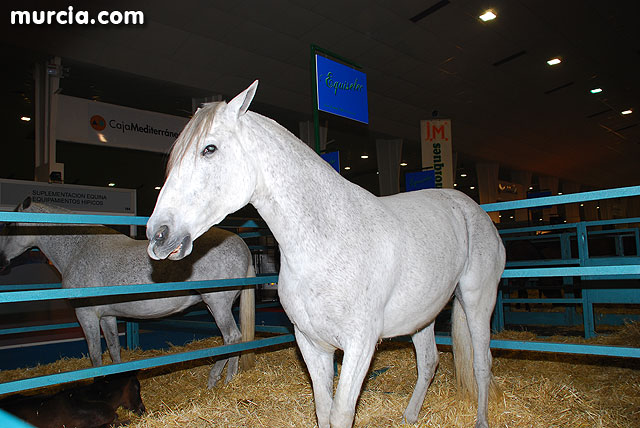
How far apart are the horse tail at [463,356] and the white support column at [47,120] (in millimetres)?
7167

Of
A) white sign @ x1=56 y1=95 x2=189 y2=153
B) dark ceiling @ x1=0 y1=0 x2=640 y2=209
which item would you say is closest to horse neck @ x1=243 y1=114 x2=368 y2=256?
dark ceiling @ x1=0 y1=0 x2=640 y2=209

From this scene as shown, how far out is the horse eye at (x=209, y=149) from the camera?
172cm

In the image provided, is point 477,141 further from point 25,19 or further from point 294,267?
point 294,267

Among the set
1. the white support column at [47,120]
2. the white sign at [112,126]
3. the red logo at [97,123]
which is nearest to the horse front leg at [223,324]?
the white sign at [112,126]

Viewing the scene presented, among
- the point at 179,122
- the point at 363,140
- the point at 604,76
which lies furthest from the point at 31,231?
the point at 604,76

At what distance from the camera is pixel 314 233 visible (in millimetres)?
1819

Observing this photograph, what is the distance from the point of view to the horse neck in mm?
1822

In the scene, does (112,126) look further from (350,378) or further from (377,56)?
(350,378)

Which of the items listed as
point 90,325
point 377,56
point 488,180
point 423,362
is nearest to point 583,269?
point 423,362

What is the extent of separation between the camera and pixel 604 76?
14.3 m

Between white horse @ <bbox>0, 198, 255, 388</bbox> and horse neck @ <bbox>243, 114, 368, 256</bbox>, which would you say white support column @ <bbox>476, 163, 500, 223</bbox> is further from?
horse neck @ <bbox>243, 114, 368, 256</bbox>

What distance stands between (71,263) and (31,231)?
1.76 feet

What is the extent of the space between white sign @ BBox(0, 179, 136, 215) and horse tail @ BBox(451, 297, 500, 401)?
597 cm

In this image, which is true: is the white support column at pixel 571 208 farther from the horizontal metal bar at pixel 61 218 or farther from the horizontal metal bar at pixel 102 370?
the horizontal metal bar at pixel 61 218
